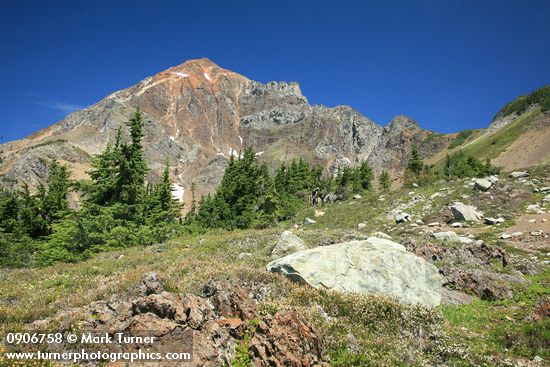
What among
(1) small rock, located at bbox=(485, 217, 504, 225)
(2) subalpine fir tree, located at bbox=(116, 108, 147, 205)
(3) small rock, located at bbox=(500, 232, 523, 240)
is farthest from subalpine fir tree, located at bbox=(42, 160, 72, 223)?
(1) small rock, located at bbox=(485, 217, 504, 225)

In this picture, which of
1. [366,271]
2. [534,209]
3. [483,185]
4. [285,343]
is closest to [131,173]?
[366,271]

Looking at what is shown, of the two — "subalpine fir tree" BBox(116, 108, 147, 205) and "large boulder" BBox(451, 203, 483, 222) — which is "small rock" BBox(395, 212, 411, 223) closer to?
"large boulder" BBox(451, 203, 483, 222)

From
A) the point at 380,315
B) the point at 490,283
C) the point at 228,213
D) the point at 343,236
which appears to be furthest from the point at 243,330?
the point at 228,213

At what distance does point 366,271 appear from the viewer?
13070 mm

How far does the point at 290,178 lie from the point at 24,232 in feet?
140

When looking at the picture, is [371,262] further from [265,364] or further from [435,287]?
[265,364]

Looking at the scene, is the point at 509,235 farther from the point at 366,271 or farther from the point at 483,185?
the point at 366,271

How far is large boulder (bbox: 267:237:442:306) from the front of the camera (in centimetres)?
1241

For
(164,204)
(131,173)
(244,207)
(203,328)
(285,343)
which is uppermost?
(131,173)

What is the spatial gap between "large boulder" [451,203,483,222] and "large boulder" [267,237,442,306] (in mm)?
19681

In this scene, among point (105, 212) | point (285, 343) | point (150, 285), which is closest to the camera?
point (285, 343)

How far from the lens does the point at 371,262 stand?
1331cm

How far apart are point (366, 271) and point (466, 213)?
22386 millimetres

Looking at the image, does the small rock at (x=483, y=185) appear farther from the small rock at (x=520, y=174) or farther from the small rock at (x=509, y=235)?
the small rock at (x=509, y=235)
